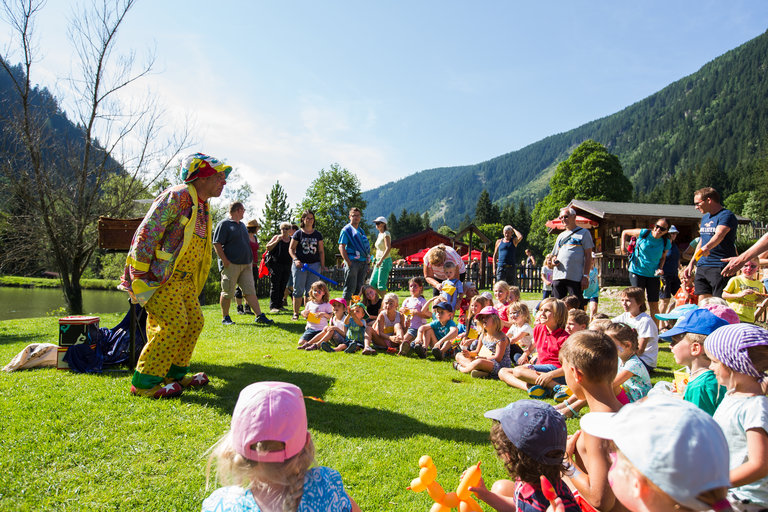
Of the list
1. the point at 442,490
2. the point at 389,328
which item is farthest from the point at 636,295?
the point at 442,490

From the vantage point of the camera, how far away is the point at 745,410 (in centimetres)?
200

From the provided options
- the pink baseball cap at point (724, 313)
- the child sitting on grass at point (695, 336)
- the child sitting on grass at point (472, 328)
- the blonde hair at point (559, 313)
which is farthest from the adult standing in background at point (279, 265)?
the child sitting on grass at point (695, 336)

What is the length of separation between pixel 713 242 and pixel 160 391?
250 inches

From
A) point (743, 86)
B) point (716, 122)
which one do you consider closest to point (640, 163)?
point (716, 122)

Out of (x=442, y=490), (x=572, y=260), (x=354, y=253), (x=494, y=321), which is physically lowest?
(x=442, y=490)

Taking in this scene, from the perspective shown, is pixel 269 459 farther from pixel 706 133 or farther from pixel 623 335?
pixel 706 133

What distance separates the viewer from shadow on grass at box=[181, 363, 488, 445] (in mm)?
3408

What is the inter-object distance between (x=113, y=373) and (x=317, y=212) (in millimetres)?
51028

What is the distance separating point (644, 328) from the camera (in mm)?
5359

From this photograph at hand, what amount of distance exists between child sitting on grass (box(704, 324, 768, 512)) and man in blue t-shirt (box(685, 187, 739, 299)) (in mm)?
4192

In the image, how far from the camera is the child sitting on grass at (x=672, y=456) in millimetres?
1030

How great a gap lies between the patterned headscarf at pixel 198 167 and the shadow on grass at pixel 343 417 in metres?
2.01

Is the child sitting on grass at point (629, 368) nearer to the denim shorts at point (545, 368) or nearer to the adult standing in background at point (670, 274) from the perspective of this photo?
the denim shorts at point (545, 368)

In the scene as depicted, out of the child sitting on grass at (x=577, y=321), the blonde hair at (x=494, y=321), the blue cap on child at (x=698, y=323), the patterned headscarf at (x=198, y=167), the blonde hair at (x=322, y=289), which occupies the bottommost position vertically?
the blonde hair at (x=494, y=321)
